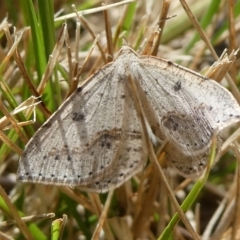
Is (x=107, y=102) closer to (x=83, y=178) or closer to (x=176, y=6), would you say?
(x=83, y=178)

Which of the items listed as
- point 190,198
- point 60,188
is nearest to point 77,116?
point 60,188

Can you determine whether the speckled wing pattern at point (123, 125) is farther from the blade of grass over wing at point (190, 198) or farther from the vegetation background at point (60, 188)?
the blade of grass over wing at point (190, 198)

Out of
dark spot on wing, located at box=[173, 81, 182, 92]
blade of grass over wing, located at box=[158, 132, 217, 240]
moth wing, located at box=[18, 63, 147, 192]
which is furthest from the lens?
dark spot on wing, located at box=[173, 81, 182, 92]

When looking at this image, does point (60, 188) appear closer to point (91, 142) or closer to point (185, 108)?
point (91, 142)

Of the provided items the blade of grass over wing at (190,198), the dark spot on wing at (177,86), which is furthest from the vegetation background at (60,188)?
the dark spot on wing at (177,86)

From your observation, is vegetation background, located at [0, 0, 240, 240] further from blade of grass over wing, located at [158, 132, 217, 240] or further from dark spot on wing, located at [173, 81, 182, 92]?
dark spot on wing, located at [173, 81, 182, 92]

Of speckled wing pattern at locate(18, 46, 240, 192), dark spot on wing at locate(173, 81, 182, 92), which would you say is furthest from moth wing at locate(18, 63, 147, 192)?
dark spot on wing at locate(173, 81, 182, 92)

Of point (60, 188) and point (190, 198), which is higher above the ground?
point (190, 198)

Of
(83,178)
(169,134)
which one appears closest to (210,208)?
(169,134)
